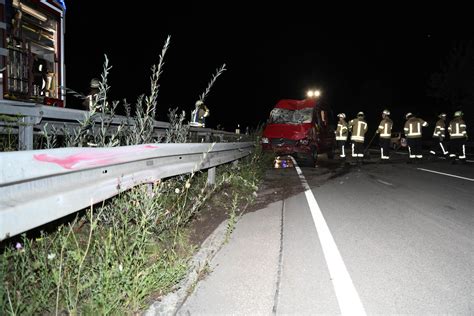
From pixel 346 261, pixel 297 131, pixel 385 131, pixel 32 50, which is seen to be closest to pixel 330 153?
pixel 385 131

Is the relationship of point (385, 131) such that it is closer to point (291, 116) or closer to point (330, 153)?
point (330, 153)

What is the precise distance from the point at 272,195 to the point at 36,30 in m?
6.53

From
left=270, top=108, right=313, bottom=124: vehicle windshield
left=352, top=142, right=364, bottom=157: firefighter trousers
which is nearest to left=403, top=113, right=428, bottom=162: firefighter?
left=352, top=142, right=364, bottom=157: firefighter trousers

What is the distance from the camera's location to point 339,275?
3516 mm

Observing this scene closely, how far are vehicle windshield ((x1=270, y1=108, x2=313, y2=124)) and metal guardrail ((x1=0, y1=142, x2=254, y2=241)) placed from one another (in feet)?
33.4

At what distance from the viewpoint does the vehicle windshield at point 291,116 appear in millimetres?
→ 13907

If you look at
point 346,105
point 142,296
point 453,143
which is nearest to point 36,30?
point 142,296

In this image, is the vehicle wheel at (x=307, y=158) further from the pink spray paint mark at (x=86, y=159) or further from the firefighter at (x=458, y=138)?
the pink spray paint mark at (x=86, y=159)

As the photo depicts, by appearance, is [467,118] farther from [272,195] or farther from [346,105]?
[346,105]

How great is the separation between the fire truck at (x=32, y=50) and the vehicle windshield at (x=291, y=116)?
730 centimetres

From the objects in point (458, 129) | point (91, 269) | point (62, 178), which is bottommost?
point (91, 269)

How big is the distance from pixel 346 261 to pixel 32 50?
8599 millimetres

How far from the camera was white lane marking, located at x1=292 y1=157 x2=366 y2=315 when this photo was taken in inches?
116

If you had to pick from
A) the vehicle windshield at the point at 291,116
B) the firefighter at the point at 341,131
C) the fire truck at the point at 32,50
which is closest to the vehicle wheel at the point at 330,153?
the firefighter at the point at 341,131
